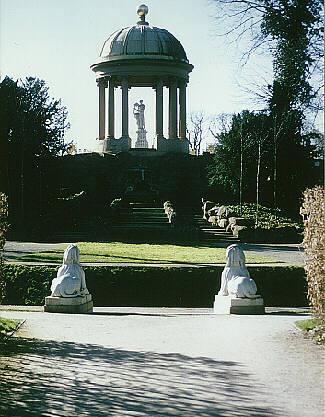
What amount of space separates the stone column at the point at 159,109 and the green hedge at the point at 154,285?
37.5 meters

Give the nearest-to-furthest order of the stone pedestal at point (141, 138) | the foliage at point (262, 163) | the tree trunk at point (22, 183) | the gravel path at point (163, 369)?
the gravel path at point (163, 369) < the tree trunk at point (22, 183) < the foliage at point (262, 163) < the stone pedestal at point (141, 138)

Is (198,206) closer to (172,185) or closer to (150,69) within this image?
(172,185)

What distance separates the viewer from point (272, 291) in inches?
743

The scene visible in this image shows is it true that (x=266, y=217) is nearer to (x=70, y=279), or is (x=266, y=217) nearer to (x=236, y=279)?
(x=236, y=279)

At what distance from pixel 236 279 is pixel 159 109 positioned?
41365mm

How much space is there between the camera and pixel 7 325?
1270 centimetres

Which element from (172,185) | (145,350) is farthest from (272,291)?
(172,185)

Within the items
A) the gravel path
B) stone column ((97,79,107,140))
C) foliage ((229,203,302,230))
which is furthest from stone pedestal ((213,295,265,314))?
stone column ((97,79,107,140))

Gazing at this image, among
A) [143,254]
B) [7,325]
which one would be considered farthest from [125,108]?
[7,325]

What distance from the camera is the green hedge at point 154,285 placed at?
1867 centimetres

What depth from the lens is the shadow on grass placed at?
7.73 meters

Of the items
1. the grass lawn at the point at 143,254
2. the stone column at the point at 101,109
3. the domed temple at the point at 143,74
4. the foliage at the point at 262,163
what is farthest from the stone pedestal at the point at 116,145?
the grass lawn at the point at 143,254

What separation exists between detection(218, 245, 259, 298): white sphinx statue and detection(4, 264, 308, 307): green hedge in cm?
306

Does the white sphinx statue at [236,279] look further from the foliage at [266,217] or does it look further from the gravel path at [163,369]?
the foliage at [266,217]
